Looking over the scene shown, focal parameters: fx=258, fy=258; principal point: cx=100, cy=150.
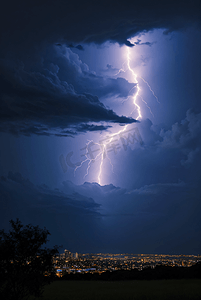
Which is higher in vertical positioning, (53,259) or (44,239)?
(44,239)

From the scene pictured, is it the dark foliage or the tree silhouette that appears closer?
the tree silhouette

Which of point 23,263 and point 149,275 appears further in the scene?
point 149,275

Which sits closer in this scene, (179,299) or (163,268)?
(179,299)

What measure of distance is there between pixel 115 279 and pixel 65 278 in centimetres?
753

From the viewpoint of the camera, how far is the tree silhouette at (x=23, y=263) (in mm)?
8430

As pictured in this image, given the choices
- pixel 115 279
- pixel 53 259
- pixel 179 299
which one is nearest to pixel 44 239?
pixel 53 259

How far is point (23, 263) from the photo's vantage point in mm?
8828

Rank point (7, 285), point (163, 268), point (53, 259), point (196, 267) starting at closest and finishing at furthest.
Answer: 1. point (7, 285)
2. point (53, 259)
3. point (196, 267)
4. point (163, 268)

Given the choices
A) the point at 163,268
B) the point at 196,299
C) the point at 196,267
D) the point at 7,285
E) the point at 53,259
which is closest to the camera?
the point at 7,285

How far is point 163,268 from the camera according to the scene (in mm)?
37812

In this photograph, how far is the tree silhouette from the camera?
8.43 meters

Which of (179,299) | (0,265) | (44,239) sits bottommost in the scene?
(179,299)

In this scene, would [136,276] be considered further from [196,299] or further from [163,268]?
[196,299]

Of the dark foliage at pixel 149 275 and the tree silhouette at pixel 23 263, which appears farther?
the dark foliage at pixel 149 275
